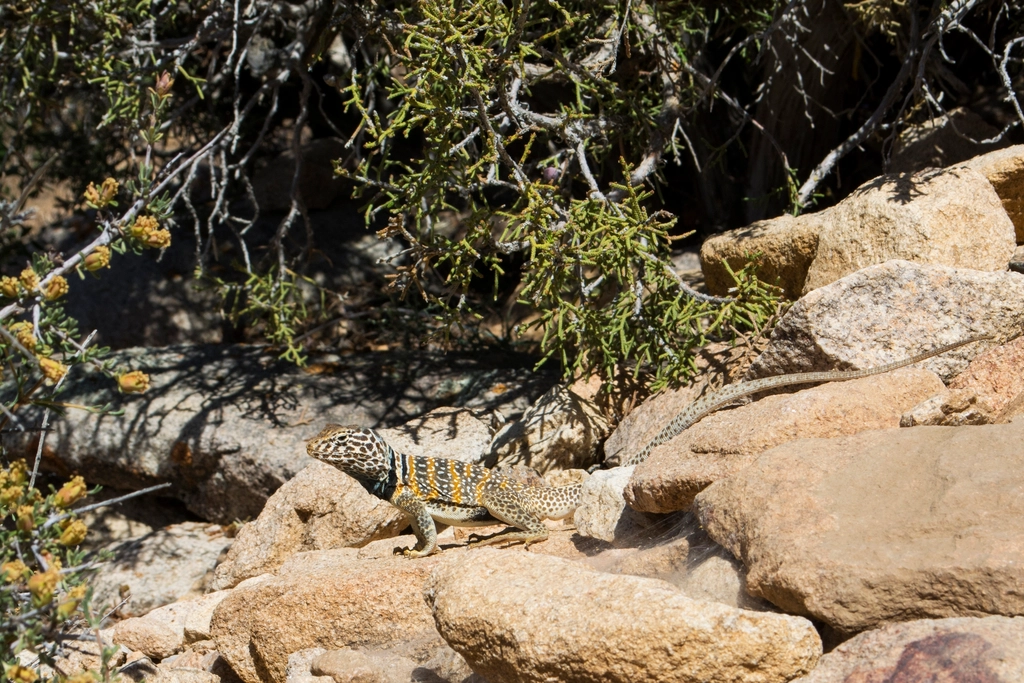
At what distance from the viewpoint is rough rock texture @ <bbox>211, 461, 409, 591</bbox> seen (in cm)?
571

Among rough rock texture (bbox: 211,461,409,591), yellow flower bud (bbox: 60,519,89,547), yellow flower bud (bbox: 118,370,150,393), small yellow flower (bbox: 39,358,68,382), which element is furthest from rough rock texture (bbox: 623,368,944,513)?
small yellow flower (bbox: 39,358,68,382)

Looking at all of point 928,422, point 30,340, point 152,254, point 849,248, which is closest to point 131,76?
point 152,254

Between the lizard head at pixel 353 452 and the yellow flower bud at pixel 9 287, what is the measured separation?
6.08ft

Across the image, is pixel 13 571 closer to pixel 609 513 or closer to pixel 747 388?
pixel 609 513

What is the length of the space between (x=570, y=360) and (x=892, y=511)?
311cm

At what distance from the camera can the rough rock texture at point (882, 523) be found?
3.02 meters

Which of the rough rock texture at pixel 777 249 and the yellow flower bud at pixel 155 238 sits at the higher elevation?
the yellow flower bud at pixel 155 238

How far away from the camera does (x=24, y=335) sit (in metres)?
3.14

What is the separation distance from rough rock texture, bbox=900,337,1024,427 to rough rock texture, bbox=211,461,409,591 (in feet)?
9.87

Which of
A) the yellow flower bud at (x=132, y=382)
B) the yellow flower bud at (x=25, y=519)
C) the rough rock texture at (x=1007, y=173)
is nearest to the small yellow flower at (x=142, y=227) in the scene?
the yellow flower bud at (x=132, y=382)

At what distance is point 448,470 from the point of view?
5148 millimetres

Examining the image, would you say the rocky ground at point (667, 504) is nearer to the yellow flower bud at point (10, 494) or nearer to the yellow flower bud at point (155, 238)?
the yellow flower bud at point (10, 494)

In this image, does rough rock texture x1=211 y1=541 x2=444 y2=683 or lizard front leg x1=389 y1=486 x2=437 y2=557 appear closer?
rough rock texture x1=211 y1=541 x2=444 y2=683

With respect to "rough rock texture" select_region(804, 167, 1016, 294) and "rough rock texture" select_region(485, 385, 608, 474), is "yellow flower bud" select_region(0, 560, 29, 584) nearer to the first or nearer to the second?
"rough rock texture" select_region(485, 385, 608, 474)
